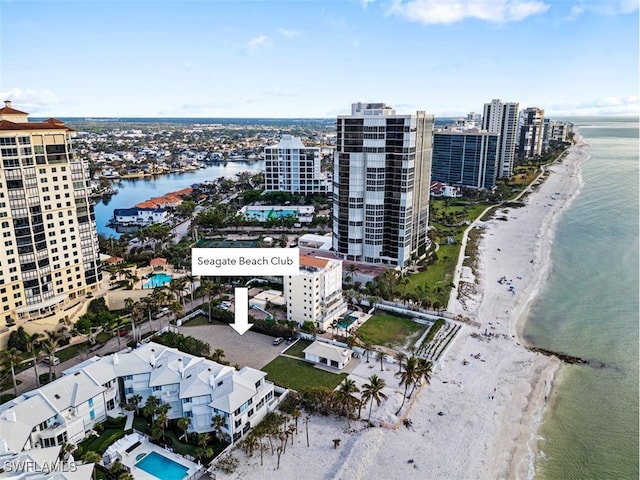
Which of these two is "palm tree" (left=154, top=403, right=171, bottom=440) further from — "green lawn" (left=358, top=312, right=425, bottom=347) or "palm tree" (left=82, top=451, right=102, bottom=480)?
"green lawn" (left=358, top=312, right=425, bottom=347)

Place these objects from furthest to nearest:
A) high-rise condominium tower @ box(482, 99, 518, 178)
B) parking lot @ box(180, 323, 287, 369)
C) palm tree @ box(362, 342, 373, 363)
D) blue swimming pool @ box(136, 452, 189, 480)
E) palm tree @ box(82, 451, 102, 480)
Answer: high-rise condominium tower @ box(482, 99, 518, 178)
palm tree @ box(362, 342, 373, 363)
parking lot @ box(180, 323, 287, 369)
blue swimming pool @ box(136, 452, 189, 480)
palm tree @ box(82, 451, 102, 480)

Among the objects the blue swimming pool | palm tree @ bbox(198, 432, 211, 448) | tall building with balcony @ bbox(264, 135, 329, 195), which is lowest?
the blue swimming pool

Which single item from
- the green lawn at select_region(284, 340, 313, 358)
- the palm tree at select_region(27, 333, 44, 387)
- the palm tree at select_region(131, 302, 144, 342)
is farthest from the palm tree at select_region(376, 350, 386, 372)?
the palm tree at select_region(27, 333, 44, 387)

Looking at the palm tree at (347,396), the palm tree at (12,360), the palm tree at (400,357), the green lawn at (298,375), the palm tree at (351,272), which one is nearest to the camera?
the palm tree at (347,396)

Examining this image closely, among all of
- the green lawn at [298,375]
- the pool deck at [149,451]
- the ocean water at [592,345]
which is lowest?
the ocean water at [592,345]

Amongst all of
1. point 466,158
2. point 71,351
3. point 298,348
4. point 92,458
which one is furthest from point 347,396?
point 466,158

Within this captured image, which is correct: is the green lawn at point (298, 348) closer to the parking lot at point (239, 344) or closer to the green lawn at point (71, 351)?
the parking lot at point (239, 344)

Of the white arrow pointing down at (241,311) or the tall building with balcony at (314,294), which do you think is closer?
the tall building with balcony at (314,294)

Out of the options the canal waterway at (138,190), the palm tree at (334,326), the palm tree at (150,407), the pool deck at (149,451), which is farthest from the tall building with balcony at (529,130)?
the pool deck at (149,451)
